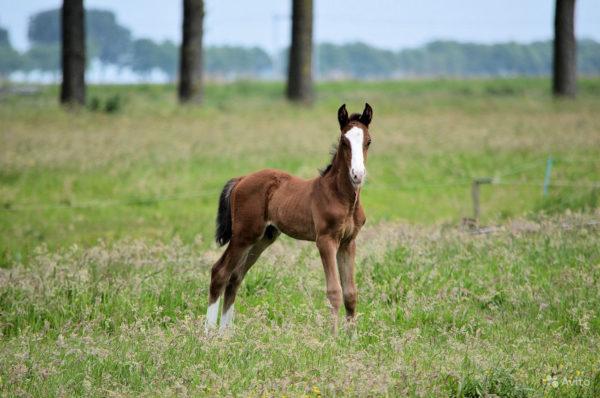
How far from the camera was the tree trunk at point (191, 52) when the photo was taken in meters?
30.2

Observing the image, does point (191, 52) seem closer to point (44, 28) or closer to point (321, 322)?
point (321, 322)

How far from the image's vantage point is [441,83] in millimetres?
56844

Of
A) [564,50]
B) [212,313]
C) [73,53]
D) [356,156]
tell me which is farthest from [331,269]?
[564,50]

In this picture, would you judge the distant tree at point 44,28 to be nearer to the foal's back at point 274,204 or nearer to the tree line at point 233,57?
the tree line at point 233,57

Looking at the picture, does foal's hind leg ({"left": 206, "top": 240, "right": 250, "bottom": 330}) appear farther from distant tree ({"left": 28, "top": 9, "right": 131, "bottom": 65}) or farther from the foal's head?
distant tree ({"left": 28, "top": 9, "right": 131, "bottom": 65})

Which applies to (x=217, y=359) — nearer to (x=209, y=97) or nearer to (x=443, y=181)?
(x=443, y=181)

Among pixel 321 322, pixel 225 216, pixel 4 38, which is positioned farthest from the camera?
pixel 4 38

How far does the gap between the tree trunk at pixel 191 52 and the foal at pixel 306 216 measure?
2189cm

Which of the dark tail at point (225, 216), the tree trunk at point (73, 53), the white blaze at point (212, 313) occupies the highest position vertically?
the tree trunk at point (73, 53)

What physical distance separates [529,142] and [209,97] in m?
17.7

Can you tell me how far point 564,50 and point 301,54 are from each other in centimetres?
1044

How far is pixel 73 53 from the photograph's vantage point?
30.7 m

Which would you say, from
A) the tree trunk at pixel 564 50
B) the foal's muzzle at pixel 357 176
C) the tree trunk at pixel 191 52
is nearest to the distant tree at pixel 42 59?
the tree trunk at pixel 191 52

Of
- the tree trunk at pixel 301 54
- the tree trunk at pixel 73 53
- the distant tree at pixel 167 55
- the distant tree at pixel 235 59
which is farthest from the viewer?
the distant tree at pixel 235 59
